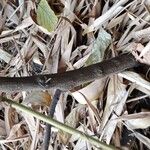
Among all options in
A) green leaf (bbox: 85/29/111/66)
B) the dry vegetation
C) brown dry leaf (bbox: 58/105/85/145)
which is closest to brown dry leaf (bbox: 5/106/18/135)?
the dry vegetation

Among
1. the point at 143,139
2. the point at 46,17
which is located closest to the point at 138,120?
the point at 143,139

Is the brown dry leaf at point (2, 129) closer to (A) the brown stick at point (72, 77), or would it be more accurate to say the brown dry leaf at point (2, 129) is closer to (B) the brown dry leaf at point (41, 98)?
(B) the brown dry leaf at point (41, 98)

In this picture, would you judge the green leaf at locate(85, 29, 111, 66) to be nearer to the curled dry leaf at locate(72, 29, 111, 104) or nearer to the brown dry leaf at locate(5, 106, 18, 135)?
the curled dry leaf at locate(72, 29, 111, 104)

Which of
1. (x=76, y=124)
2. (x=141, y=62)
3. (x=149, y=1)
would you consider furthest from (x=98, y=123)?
(x=149, y=1)

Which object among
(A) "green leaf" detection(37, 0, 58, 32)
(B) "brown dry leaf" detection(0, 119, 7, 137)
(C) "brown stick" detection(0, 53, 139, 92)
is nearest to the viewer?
(C) "brown stick" detection(0, 53, 139, 92)

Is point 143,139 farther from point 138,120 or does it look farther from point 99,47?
point 99,47

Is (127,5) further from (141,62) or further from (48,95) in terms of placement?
(48,95)
